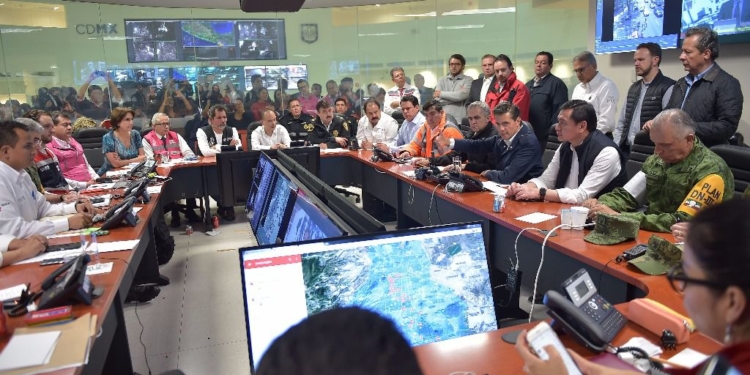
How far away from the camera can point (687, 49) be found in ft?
10.9

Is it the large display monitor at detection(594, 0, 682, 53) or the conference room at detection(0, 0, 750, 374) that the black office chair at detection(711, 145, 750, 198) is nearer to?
the conference room at detection(0, 0, 750, 374)

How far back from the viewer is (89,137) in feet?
20.6

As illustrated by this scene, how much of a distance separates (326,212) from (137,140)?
183 inches

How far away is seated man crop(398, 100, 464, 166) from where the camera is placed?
4684mm

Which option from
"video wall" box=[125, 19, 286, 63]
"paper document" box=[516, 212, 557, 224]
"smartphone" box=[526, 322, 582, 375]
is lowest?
"paper document" box=[516, 212, 557, 224]

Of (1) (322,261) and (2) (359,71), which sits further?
(2) (359,71)

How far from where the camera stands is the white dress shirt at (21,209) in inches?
98.2

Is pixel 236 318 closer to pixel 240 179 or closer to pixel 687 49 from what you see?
pixel 240 179

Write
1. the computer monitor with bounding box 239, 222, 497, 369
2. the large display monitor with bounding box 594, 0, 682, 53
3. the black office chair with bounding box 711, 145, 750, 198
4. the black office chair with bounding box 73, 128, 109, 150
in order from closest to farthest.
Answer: the computer monitor with bounding box 239, 222, 497, 369 < the black office chair with bounding box 711, 145, 750, 198 < the large display monitor with bounding box 594, 0, 682, 53 < the black office chair with bounding box 73, 128, 109, 150

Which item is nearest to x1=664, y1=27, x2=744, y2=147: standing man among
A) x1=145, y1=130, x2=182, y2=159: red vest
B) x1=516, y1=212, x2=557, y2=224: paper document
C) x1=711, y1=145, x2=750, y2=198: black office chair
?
x1=711, y1=145, x2=750, y2=198: black office chair

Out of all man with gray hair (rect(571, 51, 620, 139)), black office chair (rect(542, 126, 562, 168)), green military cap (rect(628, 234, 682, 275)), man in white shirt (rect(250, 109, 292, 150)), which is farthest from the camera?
man in white shirt (rect(250, 109, 292, 150))

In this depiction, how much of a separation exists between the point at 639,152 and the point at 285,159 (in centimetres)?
255

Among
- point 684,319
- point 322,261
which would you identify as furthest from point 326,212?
point 684,319

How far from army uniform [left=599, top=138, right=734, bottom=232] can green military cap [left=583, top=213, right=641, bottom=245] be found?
13 cm
